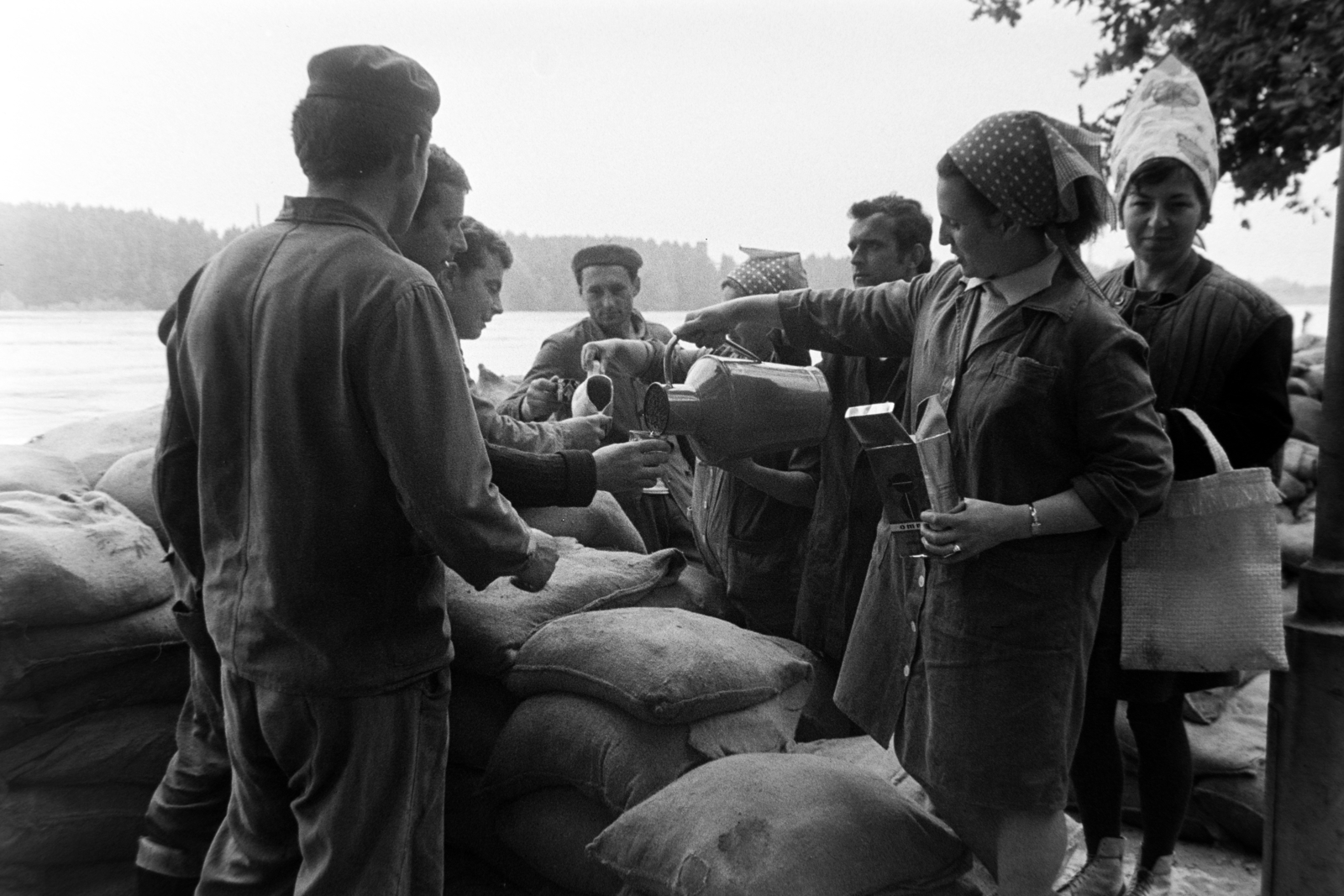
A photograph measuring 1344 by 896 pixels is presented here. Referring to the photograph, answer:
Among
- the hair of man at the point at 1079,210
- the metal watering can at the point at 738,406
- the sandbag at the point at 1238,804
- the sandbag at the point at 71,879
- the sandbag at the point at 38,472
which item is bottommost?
the sandbag at the point at 71,879

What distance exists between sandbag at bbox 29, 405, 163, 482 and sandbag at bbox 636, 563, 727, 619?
157 cm

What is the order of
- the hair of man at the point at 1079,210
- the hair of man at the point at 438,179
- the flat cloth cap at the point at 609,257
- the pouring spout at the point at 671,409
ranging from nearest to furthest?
the hair of man at the point at 1079,210
the hair of man at the point at 438,179
the pouring spout at the point at 671,409
the flat cloth cap at the point at 609,257

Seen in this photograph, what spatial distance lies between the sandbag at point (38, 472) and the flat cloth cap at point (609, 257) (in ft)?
6.05

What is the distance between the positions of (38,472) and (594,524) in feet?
4.76

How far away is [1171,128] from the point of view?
207cm

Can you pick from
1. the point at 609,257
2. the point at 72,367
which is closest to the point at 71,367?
the point at 72,367

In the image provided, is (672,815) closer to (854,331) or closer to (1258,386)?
(854,331)

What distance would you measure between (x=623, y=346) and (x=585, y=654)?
679 mm

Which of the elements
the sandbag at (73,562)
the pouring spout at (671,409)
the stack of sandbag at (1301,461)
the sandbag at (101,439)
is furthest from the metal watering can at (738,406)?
the stack of sandbag at (1301,461)

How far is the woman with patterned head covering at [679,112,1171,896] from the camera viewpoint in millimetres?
1566

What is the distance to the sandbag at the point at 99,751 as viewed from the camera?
2.24m

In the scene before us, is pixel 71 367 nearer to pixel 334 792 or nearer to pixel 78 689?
pixel 78 689

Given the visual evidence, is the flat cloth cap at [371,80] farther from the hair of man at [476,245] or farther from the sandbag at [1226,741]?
the sandbag at [1226,741]

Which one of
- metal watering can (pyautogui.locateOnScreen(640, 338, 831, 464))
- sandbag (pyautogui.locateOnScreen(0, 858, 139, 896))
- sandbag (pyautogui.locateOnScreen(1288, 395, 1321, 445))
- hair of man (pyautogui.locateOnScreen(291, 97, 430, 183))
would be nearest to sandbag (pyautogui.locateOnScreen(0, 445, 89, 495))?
sandbag (pyautogui.locateOnScreen(0, 858, 139, 896))
